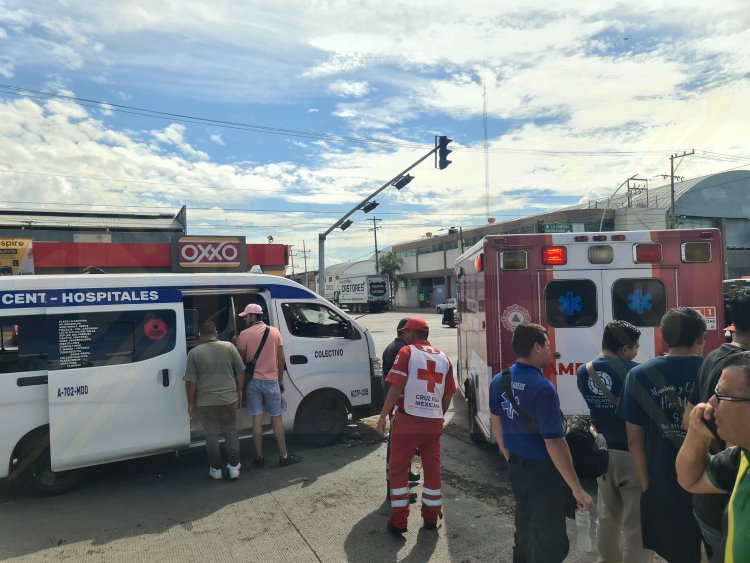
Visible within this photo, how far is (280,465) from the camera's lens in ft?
19.6

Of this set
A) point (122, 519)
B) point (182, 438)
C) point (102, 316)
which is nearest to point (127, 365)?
point (102, 316)

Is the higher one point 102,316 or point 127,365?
point 102,316

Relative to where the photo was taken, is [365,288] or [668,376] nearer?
[668,376]

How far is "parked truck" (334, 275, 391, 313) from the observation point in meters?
48.7

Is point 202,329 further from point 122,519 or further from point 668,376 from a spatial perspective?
point 668,376

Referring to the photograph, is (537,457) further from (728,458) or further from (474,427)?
(474,427)

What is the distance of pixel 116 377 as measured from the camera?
17.6 feet

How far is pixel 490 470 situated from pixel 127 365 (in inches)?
157

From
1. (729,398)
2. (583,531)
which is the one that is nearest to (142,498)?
(583,531)

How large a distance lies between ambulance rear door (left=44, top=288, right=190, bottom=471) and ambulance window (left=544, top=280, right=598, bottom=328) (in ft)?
12.8

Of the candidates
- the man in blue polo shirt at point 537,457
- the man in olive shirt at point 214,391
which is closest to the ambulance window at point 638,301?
the man in blue polo shirt at point 537,457

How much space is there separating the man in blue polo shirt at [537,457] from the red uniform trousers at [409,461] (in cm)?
113

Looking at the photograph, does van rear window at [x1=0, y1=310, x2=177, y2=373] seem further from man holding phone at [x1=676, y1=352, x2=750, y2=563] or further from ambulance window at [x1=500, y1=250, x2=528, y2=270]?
man holding phone at [x1=676, y1=352, x2=750, y2=563]

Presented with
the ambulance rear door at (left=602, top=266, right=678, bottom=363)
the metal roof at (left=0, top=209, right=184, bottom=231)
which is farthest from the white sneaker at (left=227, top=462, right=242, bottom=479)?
the metal roof at (left=0, top=209, right=184, bottom=231)
